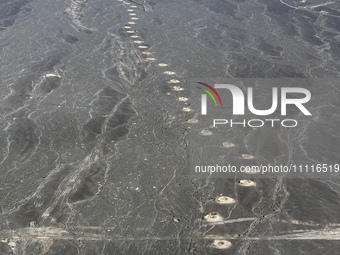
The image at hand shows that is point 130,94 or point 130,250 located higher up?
point 130,250

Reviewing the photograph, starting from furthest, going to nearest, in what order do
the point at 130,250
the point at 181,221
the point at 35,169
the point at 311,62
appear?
the point at 311,62
the point at 35,169
the point at 181,221
the point at 130,250

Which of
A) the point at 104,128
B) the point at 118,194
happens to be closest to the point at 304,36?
the point at 104,128

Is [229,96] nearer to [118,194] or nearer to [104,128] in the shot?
[104,128]

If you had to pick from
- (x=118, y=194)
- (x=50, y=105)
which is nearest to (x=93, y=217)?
(x=118, y=194)

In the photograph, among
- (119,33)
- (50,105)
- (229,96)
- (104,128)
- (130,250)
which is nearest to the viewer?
(130,250)

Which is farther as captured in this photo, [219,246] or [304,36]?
[304,36]

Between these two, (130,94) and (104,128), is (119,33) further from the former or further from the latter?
(104,128)
